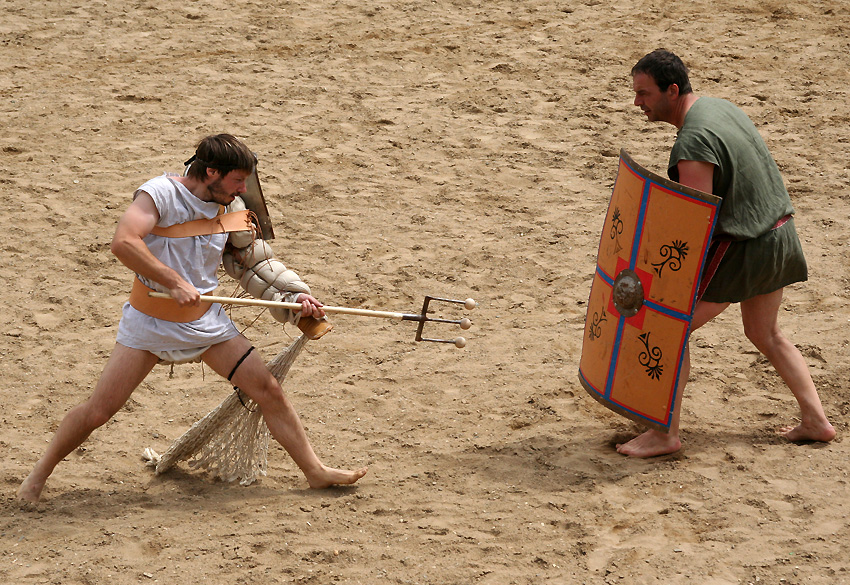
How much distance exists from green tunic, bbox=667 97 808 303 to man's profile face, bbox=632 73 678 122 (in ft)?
0.42

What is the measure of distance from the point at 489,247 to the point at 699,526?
3.12 metres

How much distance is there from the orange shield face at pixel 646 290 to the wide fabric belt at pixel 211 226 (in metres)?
1.56

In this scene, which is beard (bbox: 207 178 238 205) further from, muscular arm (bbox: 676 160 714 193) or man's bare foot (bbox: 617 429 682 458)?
man's bare foot (bbox: 617 429 682 458)

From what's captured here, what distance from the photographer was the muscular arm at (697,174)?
4066 millimetres

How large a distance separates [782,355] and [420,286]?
2447 millimetres

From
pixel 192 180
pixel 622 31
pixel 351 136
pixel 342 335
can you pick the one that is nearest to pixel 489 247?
pixel 342 335

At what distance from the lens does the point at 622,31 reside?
9.94 m

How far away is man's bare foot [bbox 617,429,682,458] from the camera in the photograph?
4508 mm

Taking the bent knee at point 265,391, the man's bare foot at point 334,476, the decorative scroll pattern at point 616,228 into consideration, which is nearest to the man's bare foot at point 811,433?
the decorative scroll pattern at point 616,228

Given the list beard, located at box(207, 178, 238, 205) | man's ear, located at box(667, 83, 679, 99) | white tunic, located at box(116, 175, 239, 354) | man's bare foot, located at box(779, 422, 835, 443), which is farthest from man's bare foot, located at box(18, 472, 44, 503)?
man's bare foot, located at box(779, 422, 835, 443)

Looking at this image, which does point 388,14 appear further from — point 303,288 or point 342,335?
point 303,288

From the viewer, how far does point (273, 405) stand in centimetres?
420

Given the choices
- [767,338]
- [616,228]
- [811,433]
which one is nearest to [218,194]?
[616,228]

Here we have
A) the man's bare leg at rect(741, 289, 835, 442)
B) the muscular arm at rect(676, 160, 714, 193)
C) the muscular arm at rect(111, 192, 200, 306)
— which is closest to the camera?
the muscular arm at rect(111, 192, 200, 306)
